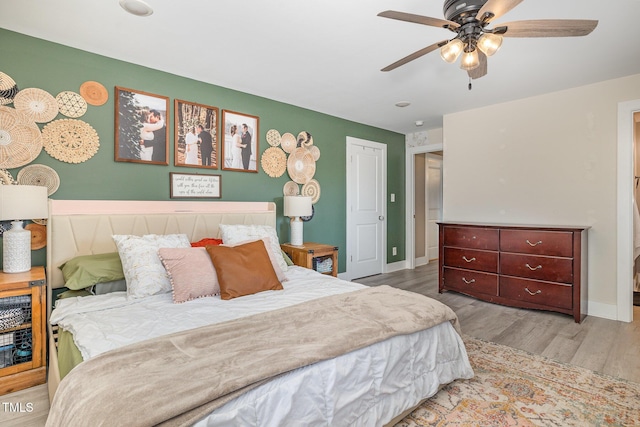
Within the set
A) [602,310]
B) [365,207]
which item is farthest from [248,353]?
[365,207]

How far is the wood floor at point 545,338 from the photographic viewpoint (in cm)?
193

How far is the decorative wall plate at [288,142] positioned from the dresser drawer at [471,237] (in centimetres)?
221

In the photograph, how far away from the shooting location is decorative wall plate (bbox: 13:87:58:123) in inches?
94.0

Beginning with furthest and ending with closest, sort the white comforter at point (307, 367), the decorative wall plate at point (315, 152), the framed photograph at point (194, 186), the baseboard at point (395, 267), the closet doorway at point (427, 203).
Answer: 1. the closet doorway at point (427, 203)
2. the baseboard at point (395, 267)
3. the decorative wall plate at point (315, 152)
4. the framed photograph at point (194, 186)
5. the white comforter at point (307, 367)

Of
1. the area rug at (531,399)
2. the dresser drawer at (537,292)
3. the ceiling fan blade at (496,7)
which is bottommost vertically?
the area rug at (531,399)

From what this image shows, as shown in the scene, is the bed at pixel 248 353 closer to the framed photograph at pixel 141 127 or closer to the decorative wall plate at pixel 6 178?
the decorative wall plate at pixel 6 178

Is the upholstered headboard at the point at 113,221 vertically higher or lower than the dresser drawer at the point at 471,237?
higher

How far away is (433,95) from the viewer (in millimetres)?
3734

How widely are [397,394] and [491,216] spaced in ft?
10.8

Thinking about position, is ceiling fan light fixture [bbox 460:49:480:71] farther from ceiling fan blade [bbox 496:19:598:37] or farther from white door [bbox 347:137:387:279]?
white door [bbox 347:137:387:279]

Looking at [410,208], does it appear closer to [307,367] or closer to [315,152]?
[315,152]

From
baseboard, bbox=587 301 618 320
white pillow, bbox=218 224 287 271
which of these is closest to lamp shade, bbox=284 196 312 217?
white pillow, bbox=218 224 287 271

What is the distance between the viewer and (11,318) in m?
2.04

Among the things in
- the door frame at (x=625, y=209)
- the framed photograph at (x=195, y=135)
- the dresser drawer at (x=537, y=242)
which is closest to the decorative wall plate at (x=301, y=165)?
the framed photograph at (x=195, y=135)
